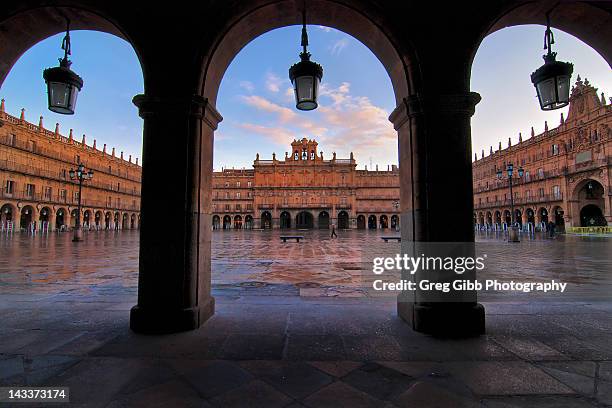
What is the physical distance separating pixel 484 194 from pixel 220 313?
184 feet

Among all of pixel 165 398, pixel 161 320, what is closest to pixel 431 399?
pixel 165 398

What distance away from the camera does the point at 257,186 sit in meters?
60.9

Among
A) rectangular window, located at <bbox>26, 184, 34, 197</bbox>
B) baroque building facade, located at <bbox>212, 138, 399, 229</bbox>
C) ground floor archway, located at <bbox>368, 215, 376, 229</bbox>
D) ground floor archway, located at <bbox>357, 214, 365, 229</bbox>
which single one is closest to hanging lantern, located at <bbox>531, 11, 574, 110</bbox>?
rectangular window, located at <bbox>26, 184, 34, 197</bbox>

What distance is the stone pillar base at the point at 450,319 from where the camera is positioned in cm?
295

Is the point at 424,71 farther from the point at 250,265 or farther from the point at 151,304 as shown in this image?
the point at 250,265

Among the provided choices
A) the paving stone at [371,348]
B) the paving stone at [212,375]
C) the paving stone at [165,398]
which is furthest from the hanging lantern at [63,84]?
the paving stone at [371,348]

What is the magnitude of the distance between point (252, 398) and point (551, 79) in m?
4.05

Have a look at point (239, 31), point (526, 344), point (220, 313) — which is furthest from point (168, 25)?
point (526, 344)

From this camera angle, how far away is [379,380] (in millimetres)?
2035

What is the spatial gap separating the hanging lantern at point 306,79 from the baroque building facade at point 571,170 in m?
37.2

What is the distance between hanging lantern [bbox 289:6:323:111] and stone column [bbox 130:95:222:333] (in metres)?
0.96

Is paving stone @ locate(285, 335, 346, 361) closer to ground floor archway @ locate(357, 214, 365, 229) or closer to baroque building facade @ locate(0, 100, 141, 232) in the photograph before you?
baroque building facade @ locate(0, 100, 141, 232)

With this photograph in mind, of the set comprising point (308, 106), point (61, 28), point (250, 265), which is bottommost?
point (250, 265)

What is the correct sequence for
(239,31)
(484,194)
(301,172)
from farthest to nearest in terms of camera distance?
(301,172)
(484,194)
(239,31)
